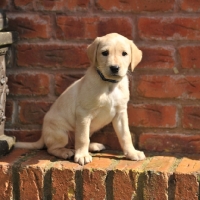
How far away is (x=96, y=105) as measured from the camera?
7.23 feet

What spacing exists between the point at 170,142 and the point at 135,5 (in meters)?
0.68

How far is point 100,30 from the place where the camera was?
2326 mm

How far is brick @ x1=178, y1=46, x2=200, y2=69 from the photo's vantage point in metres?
2.25

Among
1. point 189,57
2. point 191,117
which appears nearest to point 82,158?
point 191,117

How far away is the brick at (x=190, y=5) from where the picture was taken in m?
2.22

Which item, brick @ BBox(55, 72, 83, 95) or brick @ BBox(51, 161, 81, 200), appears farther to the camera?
brick @ BBox(55, 72, 83, 95)

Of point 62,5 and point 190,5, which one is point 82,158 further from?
point 190,5

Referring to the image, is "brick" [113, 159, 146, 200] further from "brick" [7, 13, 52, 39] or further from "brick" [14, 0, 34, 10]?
"brick" [14, 0, 34, 10]

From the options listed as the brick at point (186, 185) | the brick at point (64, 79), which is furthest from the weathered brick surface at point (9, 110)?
the brick at point (186, 185)

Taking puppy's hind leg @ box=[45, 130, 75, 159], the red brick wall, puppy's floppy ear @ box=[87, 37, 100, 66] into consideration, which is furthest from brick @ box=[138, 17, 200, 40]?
puppy's hind leg @ box=[45, 130, 75, 159]

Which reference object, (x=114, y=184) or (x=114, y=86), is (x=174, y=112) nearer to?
(x=114, y=86)

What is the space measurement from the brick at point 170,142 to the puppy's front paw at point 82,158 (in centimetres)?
32

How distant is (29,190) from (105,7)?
924 mm

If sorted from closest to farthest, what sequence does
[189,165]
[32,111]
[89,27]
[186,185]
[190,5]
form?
[186,185]
[189,165]
[190,5]
[89,27]
[32,111]
